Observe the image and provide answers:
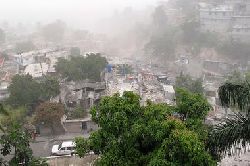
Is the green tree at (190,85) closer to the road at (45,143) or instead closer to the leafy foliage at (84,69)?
the leafy foliage at (84,69)

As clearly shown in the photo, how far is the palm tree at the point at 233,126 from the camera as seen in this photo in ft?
31.4

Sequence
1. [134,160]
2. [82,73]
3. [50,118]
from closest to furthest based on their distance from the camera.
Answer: [134,160] → [50,118] → [82,73]

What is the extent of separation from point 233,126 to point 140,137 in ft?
7.44

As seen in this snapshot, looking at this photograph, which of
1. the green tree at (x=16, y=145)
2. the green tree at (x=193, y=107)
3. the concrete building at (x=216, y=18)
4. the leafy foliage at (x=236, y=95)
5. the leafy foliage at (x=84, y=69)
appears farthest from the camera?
the concrete building at (x=216, y=18)

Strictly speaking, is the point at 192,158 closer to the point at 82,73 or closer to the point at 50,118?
the point at 50,118

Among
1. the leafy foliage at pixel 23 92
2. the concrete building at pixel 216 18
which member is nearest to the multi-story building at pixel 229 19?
the concrete building at pixel 216 18

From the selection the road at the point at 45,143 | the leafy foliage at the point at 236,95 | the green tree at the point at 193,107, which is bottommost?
the road at the point at 45,143

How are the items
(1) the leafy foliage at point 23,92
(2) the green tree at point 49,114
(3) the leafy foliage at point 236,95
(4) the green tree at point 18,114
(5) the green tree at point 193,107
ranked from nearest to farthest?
(3) the leafy foliage at point 236,95 → (5) the green tree at point 193,107 → (2) the green tree at point 49,114 → (4) the green tree at point 18,114 → (1) the leafy foliage at point 23,92

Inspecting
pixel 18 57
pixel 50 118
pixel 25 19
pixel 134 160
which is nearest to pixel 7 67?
pixel 18 57

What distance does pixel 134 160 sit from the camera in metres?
9.98

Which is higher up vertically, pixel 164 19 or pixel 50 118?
pixel 164 19

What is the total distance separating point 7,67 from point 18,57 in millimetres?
1779

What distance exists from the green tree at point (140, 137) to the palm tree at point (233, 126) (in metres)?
0.74

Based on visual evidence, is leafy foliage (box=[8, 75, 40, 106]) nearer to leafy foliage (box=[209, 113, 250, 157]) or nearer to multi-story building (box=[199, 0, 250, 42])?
leafy foliage (box=[209, 113, 250, 157])
